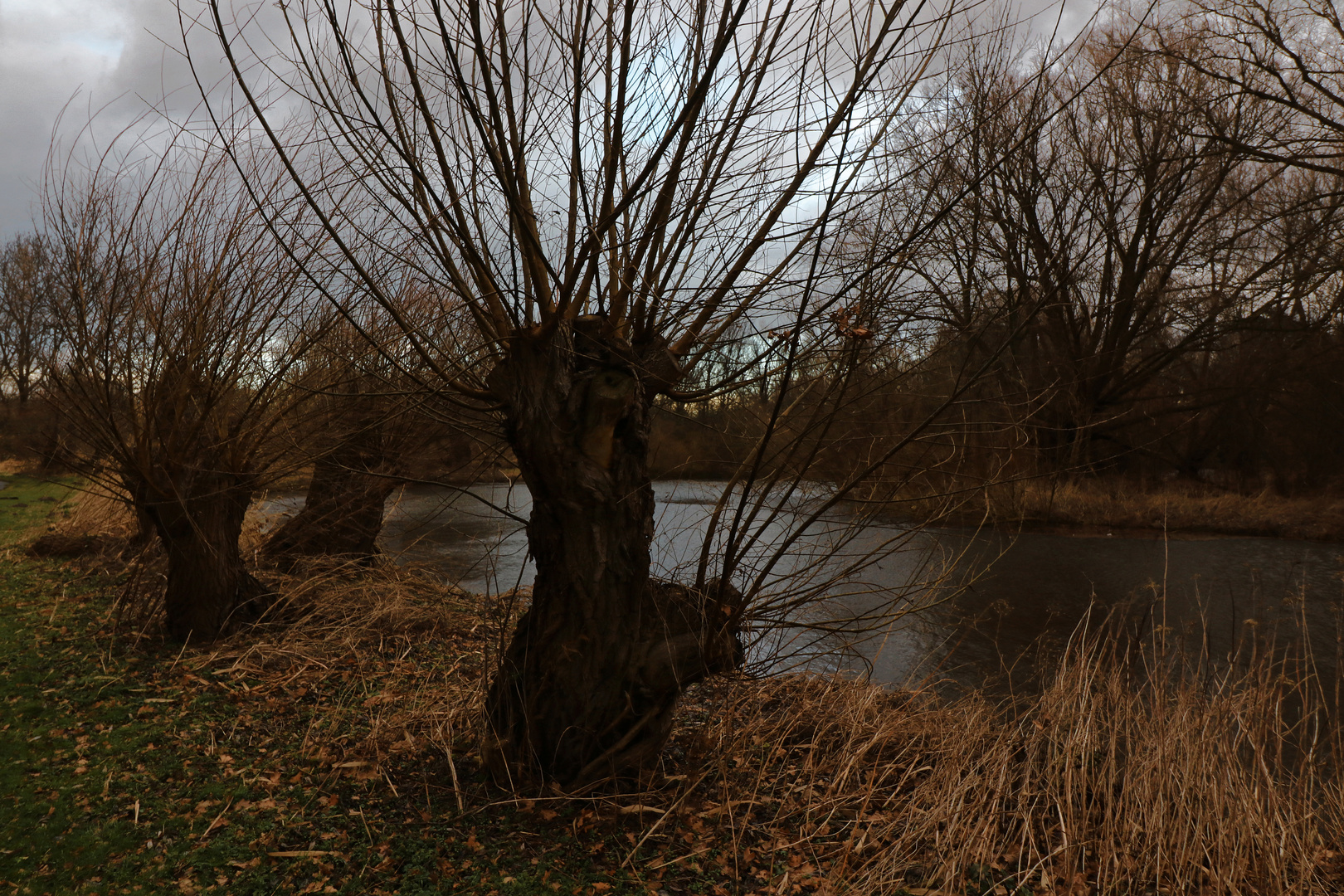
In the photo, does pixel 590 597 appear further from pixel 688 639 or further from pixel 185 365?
pixel 185 365

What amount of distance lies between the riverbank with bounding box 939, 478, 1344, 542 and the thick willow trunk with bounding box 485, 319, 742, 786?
893 cm

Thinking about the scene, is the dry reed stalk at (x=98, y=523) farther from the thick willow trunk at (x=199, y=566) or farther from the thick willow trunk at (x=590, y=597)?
the thick willow trunk at (x=590, y=597)

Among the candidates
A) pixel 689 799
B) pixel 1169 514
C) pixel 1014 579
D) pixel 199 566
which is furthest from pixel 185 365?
pixel 1169 514

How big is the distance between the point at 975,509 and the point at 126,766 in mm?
3602

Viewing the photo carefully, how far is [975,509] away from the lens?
363cm

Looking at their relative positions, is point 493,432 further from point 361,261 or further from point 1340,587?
point 1340,587

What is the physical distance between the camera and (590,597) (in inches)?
114

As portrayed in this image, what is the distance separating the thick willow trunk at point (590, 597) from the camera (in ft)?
9.29

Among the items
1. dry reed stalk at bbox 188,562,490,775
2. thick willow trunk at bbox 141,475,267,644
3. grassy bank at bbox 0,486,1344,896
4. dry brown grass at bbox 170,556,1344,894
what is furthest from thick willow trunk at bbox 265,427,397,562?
dry brown grass at bbox 170,556,1344,894

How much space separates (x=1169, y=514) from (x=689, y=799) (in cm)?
1209

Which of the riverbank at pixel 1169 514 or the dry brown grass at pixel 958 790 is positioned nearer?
the dry brown grass at pixel 958 790

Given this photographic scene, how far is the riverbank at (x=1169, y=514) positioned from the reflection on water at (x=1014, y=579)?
496 mm

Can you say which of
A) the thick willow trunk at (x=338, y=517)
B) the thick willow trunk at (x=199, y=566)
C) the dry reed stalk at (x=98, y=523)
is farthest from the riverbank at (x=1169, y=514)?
the dry reed stalk at (x=98, y=523)

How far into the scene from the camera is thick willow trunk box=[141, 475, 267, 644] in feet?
15.6
